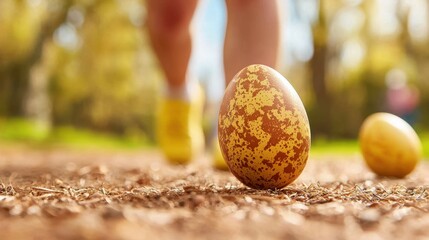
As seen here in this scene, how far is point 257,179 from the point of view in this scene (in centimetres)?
174

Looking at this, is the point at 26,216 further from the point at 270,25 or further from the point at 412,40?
the point at 412,40

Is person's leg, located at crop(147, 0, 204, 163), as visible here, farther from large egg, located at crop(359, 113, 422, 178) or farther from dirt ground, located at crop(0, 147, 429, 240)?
dirt ground, located at crop(0, 147, 429, 240)

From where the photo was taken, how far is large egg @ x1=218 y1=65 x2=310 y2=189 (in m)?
1.70

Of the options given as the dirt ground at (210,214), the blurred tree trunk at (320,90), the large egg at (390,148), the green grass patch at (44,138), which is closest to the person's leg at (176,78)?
the large egg at (390,148)

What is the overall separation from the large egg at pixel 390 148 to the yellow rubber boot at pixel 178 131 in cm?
147

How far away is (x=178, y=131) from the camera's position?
385cm

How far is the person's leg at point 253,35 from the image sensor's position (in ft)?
7.50

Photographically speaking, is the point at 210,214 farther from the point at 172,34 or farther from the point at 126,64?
the point at 126,64

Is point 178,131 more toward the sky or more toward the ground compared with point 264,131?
more toward the ground

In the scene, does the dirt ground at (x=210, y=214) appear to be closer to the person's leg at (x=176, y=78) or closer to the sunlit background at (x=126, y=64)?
the person's leg at (x=176, y=78)

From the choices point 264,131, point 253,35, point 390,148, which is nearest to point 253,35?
point 253,35

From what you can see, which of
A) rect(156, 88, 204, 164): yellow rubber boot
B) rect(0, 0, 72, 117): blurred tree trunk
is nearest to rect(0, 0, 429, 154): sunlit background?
rect(0, 0, 72, 117): blurred tree trunk

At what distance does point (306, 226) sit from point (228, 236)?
20 cm

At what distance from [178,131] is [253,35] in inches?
65.1
